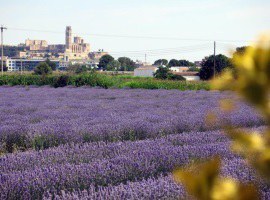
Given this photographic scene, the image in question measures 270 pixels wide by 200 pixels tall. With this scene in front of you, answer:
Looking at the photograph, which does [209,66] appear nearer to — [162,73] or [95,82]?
[162,73]

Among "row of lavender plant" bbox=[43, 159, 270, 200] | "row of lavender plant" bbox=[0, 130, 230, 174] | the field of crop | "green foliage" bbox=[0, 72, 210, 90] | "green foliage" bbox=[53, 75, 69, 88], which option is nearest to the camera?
"row of lavender plant" bbox=[43, 159, 270, 200]

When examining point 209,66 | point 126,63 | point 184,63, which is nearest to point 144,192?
point 209,66

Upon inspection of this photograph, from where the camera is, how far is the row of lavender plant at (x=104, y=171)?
2.68 metres

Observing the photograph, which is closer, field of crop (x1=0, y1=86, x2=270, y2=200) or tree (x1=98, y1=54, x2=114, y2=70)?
field of crop (x1=0, y1=86, x2=270, y2=200)

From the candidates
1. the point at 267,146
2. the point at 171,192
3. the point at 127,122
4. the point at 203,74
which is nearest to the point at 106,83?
the point at 127,122

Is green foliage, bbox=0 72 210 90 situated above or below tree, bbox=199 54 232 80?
below

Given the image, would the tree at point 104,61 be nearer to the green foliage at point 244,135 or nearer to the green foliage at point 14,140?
the green foliage at point 14,140

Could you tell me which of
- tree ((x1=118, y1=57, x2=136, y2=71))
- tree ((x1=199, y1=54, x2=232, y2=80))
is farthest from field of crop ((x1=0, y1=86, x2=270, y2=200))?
tree ((x1=118, y1=57, x2=136, y2=71))

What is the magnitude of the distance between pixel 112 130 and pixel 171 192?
3.29 meters

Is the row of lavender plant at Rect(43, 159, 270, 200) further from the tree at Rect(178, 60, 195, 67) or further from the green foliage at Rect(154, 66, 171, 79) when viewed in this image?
the tree at Rect(178, 60, 195, 67)

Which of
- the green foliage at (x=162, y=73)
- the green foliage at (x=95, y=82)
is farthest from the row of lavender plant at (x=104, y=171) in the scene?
the green foliage at (x=162, y=73)

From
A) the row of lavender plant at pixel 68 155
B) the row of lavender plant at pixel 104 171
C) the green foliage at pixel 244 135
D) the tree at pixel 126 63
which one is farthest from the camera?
the tree at pixel 126 63

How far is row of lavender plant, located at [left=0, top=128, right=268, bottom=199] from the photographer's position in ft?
8.79

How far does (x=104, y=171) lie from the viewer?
9.75ft
